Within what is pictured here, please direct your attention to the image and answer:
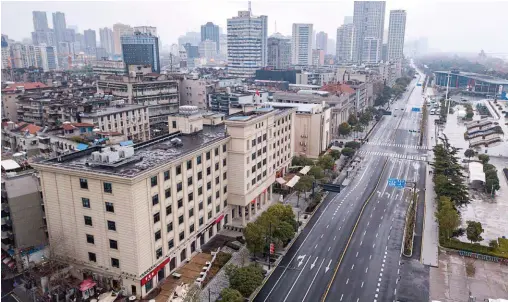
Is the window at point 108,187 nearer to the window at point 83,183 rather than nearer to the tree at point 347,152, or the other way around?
the window at point 83,183

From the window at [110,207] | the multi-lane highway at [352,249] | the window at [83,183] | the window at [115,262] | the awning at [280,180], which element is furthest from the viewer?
the awning at [280,180]

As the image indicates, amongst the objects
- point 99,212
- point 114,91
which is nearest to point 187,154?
point 99,212

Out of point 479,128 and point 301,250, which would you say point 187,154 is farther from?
point 479,128

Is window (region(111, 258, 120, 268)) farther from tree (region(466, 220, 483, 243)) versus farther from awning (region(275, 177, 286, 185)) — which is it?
tree (region(466, 220, 483, 243))

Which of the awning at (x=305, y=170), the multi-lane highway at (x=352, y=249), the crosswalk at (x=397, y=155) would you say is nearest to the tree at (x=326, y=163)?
Result: the awning at (x=305, y=170)

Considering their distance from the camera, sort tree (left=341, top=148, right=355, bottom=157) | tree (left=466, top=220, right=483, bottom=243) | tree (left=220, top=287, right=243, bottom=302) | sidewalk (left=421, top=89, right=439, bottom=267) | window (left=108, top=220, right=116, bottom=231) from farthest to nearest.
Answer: tree (left=341, top=148, right=355, bottom=157), tree (left=466, top=220, right=483, bottom=243), sidewalk (left=421, top=89, right=439, bottom=267), window (left=108, top=220, right=116, bottom=231), tree (left=220, top=287, right=243, bottom=302)

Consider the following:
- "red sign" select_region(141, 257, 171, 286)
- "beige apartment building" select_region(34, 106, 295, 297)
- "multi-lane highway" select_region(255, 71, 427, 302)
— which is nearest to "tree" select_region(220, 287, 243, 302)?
"multi-lane highway" select_region(255, 71, 427, 302)
